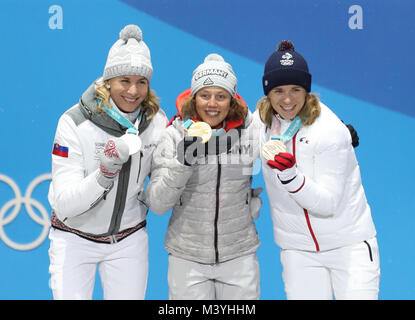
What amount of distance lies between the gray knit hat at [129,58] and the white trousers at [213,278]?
3.55ft

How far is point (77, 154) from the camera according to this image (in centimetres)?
314

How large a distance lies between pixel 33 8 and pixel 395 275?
3.57 metres

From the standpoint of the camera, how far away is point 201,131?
2963 millimetres

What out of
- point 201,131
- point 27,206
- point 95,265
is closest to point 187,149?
point 201,131

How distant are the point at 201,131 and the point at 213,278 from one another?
0.89 meters

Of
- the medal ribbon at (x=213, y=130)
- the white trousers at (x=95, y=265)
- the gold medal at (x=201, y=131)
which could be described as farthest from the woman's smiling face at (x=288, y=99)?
the white trousers at (x=95, y=265)

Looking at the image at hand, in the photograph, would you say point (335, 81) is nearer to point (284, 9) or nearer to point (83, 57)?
point (284, 9)

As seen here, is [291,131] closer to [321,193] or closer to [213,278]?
[321,193]

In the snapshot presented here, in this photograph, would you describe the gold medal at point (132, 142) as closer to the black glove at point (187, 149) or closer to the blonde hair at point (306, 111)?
the black glove at point (187, 149)

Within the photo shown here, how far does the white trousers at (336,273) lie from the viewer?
10.2 feet
